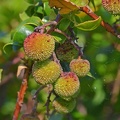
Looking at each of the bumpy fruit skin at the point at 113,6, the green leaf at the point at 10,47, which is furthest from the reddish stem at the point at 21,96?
the bumpy fruit skin at the point at 113,6

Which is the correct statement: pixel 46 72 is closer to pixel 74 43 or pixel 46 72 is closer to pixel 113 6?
pixel 74 43

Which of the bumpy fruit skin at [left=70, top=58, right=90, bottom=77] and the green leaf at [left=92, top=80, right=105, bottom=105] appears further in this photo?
the green leaf at [left=92, top=80, right=105, bottom=105]

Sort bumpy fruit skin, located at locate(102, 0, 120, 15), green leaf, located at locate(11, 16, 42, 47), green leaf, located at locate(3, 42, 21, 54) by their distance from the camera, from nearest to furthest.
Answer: bumpy fruit skin, located at locate(102, 0, 120, 15) < green leaf, located at locate(11, 16, 42, 47) < green leaf, located at locate(3, 42, 21, 54)

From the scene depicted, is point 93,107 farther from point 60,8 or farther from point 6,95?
point 60,8

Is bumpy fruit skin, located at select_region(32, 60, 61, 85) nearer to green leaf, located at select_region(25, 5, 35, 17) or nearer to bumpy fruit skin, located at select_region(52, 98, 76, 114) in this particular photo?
bumpy fruit skin, located at select_region(52, 98, 76, 114)

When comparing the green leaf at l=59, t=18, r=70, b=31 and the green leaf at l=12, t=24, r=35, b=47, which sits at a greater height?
the green leaf at l=59, t=18, r=70, b=31

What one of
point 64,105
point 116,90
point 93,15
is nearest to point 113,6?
point 93,15

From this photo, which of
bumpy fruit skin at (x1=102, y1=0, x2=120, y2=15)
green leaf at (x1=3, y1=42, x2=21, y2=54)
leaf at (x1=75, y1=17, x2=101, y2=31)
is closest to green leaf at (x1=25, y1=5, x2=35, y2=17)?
green leaf at (x1=3, y1=42, x2=21, y2=54)
